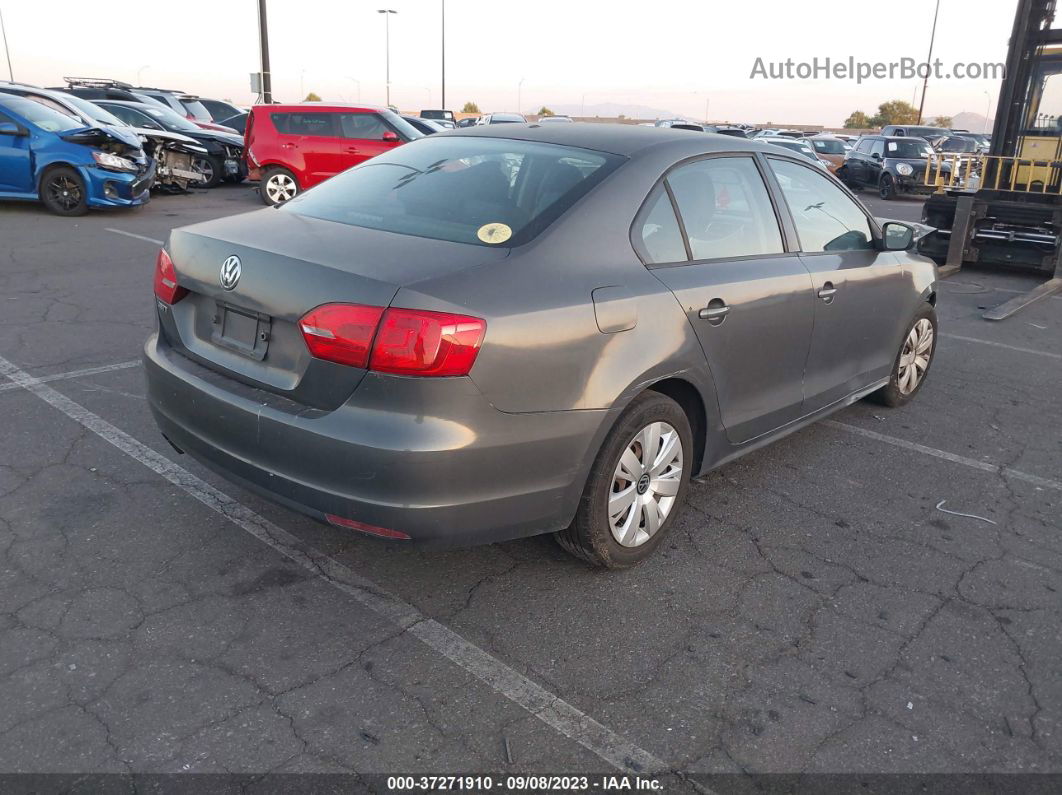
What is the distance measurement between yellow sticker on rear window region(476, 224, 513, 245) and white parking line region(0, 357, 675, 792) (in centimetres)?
134

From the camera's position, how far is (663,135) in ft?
12.4

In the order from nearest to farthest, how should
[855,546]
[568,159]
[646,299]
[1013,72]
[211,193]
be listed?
[646,299], [568,159], [855,546], [1013,72], [211,193]

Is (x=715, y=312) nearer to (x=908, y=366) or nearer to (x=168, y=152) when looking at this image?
(x=908, y=366)

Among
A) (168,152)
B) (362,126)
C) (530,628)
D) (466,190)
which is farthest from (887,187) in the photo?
(530,628)

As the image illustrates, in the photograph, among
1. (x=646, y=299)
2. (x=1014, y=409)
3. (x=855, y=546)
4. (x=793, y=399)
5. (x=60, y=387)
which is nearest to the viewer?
(x=646, y=299)

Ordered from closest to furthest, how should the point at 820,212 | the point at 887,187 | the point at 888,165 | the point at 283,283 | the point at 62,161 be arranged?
the point at 283,283 → the point at 820,212 → the point at 62,161 → the point at 888,165 → the point at 887,187

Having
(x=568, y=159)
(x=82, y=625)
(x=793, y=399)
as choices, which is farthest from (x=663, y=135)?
(x=82, y=625)

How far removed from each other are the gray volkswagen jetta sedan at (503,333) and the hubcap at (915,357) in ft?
4.78

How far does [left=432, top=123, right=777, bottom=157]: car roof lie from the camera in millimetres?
3600

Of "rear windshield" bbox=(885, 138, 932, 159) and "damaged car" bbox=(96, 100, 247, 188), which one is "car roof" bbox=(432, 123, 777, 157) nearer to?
"damaged car" bbox=(96, 100, 247, 188)

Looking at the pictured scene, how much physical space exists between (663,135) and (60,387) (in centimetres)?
374

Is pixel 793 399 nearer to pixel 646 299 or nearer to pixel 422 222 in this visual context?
pixel 646 299

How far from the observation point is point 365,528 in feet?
9.10

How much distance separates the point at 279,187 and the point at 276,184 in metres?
0.07
